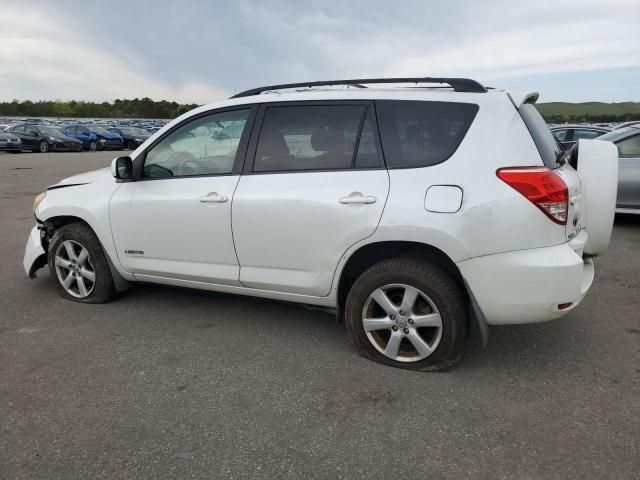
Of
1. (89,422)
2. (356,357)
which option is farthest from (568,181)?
(89,422)

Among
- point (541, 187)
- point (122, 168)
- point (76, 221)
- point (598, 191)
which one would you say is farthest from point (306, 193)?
point (76, 221)

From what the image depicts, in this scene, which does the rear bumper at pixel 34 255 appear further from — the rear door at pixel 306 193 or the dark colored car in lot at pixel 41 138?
the dark colored car in lot at pixel 41 138

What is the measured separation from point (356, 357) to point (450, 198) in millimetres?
1223

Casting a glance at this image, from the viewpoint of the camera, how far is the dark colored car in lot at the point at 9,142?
24641 mm

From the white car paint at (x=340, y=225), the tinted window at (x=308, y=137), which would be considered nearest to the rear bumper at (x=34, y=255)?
the white car paint at (x=340, y=225)

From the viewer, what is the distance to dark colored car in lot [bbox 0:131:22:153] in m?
24.6

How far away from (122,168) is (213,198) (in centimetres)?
86

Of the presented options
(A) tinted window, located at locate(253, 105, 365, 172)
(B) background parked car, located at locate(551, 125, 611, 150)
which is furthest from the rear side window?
(B) background parked car, located at locate(551, 125, 611, 150)

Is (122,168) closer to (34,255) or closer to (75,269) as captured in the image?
(75,269)

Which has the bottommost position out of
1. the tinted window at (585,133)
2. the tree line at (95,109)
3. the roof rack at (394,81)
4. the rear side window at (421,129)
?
the tinted window at (585,133)

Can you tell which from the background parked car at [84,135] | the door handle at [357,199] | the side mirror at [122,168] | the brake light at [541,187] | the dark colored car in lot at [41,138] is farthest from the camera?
the background parked car at [84,135]

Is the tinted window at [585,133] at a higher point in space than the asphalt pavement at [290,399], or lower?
higher

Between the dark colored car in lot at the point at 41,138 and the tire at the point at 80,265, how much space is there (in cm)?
2510

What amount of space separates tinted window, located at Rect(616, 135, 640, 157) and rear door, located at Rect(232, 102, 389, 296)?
584 centimetres
